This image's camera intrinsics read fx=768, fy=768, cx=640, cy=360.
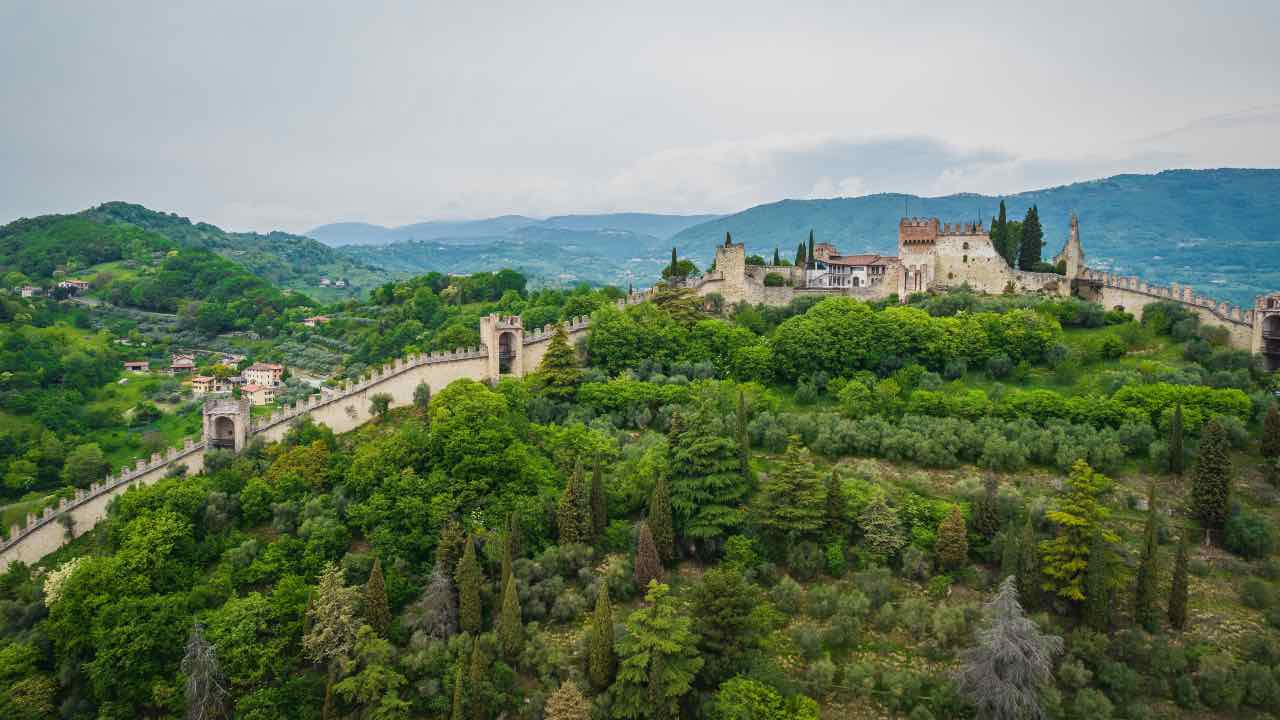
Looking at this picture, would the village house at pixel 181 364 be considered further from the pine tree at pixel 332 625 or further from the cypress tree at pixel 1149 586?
the cypress tree at pixel 1149 586

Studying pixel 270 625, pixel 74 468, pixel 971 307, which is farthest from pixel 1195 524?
pixel 74 468

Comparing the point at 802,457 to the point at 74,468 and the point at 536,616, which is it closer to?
the point at 536,616

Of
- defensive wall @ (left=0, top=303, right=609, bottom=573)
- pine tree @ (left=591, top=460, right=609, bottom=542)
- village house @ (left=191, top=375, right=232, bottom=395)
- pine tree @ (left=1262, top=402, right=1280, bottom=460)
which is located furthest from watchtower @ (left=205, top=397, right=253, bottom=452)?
pine tree @ (left=1262, top=402, right=1280, bottom=460)

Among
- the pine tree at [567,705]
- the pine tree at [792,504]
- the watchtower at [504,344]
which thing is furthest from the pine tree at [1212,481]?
the watchtower at [504,344]

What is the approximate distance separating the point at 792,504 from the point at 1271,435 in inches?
743

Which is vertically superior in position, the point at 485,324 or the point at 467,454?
the point at 485,324

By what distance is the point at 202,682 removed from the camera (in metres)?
21.9

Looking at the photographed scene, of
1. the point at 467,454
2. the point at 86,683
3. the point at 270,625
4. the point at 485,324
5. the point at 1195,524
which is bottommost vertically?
the point at 86,683

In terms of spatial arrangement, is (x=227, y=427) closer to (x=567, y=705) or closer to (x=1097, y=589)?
(x=567, y=705)

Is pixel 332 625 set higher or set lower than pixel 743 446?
lower

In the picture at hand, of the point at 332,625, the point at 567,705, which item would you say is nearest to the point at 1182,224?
the point at 567,705

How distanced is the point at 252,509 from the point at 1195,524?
33946mm

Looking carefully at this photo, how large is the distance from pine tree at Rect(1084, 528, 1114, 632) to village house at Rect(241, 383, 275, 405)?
55594 millimetres

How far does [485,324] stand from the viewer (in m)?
39.8
